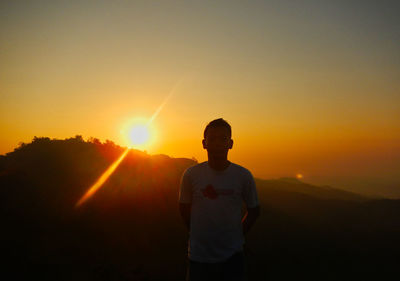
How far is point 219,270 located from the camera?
12.6ft

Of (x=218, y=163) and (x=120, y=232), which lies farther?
(x=120, y=232)

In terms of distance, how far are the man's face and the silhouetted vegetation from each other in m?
12.7

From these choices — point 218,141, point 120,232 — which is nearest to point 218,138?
Answer: point 218,141

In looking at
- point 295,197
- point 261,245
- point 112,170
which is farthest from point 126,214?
point 295,197

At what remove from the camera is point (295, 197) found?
184 ft

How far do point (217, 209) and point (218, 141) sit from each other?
3.05 feet

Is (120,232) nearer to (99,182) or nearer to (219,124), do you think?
(99,182)

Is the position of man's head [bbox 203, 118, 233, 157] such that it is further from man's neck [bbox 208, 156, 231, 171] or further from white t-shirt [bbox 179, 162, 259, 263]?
white t-shirt [bbox 179, 162, 259, 263]

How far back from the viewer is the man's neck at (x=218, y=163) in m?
4.09

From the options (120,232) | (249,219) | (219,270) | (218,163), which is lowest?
(120,232)

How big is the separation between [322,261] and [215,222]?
26.8m

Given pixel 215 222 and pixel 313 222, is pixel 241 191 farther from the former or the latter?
pixel 313 222

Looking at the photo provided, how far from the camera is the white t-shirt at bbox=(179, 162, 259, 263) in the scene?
3.88 meters

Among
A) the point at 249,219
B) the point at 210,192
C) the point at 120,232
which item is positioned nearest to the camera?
the point at 210,192
